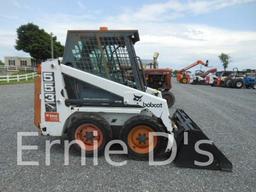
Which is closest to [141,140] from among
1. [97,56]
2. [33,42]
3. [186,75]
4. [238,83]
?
[97,56]

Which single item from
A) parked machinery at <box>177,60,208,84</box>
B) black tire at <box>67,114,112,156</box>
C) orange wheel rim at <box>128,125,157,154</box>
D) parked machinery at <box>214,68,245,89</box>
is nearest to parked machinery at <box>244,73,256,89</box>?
parked machinery at <box>214,68,245,89</box>

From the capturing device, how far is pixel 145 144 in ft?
14.0

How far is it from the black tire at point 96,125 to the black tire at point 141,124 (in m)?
0.28

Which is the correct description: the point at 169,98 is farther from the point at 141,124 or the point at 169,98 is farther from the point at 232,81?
the point at 232,81

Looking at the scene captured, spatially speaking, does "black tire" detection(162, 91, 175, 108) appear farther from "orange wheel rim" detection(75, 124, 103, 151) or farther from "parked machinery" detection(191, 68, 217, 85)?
"parked machinery" detection(191, 68, 217, 85)

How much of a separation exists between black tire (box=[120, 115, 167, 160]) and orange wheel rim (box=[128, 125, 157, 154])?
2 centimetres

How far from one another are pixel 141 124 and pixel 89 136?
3.13 feet

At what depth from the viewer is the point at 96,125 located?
4234 millimetres

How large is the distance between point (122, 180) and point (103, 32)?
2529 millimetres

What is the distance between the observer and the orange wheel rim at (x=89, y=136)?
429 cm

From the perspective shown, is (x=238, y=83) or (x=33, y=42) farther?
(x=33, y=42)

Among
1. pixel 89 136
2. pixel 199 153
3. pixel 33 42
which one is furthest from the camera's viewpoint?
pixel 33 42

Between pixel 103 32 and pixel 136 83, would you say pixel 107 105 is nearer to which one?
pixel 136 83

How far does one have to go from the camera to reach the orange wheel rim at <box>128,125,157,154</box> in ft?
13.9
